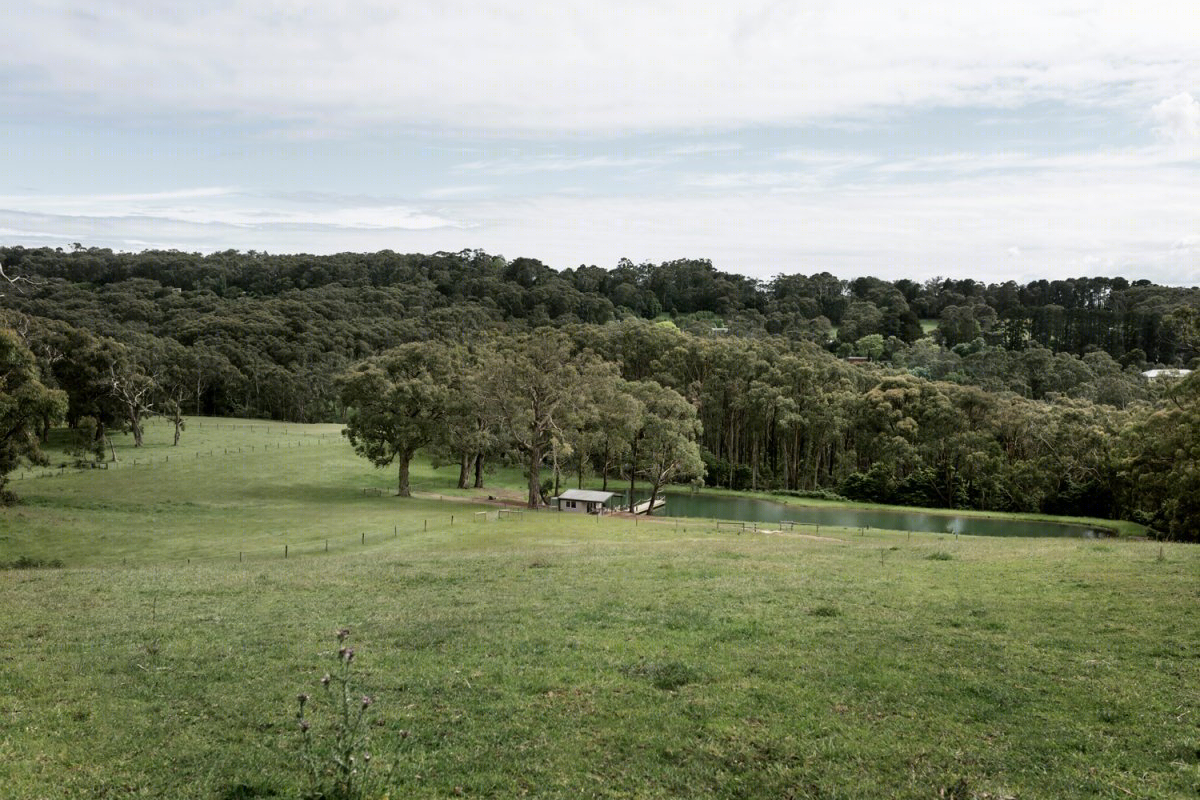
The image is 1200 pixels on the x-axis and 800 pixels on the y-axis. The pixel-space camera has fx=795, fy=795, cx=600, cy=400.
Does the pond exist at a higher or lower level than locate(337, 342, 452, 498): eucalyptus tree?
lower

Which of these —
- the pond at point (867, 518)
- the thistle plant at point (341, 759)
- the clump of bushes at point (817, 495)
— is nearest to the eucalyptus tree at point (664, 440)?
the pond at point (867, 518)

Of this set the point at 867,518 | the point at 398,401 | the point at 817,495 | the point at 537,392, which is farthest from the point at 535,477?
the point at 817,495

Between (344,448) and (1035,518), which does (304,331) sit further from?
(1035,518)

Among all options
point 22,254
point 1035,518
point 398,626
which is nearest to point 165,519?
point 398,626

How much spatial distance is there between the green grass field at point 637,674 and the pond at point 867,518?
32.3m

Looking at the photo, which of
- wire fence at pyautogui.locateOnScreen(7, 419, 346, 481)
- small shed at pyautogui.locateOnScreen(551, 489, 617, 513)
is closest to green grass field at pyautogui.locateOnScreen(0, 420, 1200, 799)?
small shed at pyautogui.locateOnScreen(551, 489, 617, 513)

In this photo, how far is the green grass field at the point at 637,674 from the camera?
960 centimetres

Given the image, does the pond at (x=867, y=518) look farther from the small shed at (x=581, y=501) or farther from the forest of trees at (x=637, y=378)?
the small shed at (x=581, y=501)

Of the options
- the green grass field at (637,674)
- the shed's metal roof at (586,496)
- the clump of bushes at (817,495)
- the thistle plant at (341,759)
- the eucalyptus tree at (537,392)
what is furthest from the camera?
the clump of bushes at (817,495)

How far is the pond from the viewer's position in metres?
58.1

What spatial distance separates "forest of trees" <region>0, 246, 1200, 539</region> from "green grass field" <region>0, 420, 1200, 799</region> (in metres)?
10.9

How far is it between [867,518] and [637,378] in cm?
3972

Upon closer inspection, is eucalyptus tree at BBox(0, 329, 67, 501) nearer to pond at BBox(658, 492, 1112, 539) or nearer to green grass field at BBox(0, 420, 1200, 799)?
green grass field at BBox(0, 420, 1200, 799)

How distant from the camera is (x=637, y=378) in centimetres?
9719
